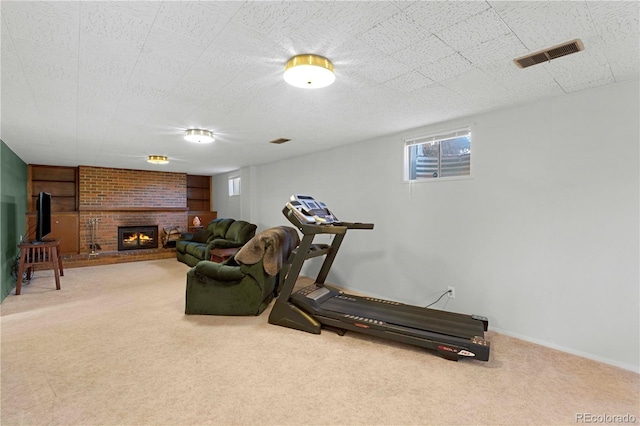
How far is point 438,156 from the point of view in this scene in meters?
3.56

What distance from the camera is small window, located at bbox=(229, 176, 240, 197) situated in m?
7.55

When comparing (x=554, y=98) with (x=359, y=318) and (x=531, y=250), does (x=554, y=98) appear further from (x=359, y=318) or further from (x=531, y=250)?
(x=359, y=318)

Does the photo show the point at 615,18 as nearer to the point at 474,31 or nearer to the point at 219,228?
the point at 474,31

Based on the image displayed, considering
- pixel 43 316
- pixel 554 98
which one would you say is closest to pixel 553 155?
pixel 554 98

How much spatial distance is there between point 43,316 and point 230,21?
3785 mm

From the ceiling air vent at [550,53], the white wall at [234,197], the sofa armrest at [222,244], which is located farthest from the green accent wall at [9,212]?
the ceiling air vent at [550,53]

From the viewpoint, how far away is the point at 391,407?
187cm

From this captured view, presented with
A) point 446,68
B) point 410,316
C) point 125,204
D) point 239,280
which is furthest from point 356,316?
point 125,204

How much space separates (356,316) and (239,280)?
4.41 feet

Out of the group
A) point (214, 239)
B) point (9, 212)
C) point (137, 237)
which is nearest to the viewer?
point (9, 212)

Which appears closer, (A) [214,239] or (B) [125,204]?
(A) [214,239]

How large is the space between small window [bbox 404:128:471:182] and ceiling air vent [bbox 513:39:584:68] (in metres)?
1.20

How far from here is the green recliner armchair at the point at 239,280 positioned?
3.30 m

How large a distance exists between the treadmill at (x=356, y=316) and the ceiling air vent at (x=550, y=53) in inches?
74.9
